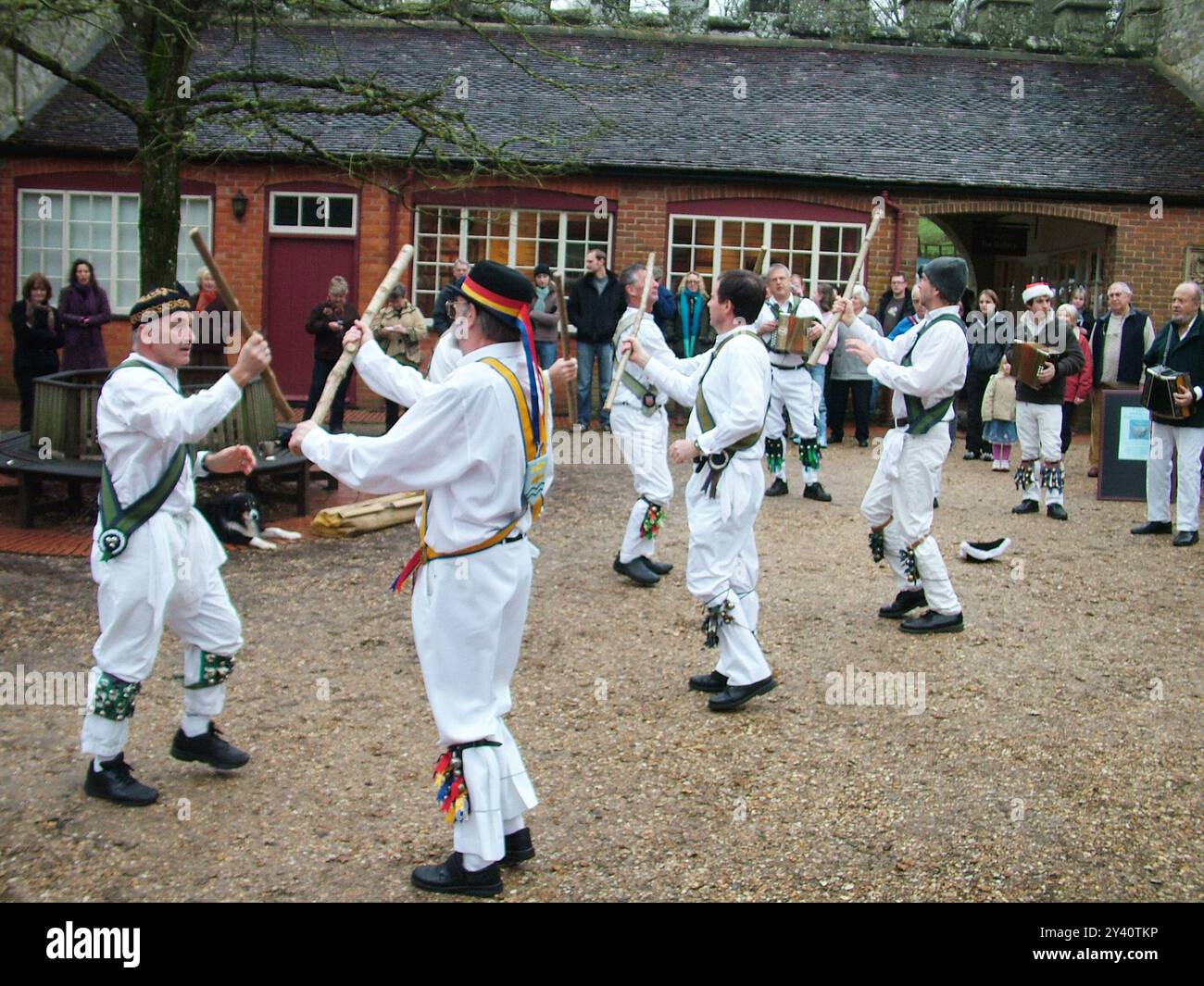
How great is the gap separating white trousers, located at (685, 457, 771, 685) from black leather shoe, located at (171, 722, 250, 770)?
228 cm

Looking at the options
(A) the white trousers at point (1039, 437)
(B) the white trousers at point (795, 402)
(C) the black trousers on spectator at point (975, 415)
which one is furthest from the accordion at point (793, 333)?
(C) the black trousers on spectator at point (975, 415)

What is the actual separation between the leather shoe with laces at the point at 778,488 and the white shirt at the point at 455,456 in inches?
318

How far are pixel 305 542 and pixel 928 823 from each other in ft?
20.1

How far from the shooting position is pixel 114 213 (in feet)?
60.5

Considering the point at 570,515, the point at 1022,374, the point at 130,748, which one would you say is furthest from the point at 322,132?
the point at 130,748

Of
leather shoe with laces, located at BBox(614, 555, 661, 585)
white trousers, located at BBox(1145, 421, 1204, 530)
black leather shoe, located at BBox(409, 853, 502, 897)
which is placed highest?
white trousers, located at BBox(1145, 421, 1204, 530)

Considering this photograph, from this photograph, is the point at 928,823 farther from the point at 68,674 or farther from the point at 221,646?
the point at 68,674

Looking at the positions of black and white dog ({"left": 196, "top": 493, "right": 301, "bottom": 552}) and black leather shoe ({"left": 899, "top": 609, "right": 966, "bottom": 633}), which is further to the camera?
black and white dog ({"left": 196, "top": 493, "right": 301, "bottom": 552})

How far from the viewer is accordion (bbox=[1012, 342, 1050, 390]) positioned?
447 inches

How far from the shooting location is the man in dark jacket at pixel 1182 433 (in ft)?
34.7

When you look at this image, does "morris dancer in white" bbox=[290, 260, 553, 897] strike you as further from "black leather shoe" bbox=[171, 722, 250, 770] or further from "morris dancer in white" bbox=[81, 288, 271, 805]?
"black leather shoe" bbox=[171, 722, 250, 770]

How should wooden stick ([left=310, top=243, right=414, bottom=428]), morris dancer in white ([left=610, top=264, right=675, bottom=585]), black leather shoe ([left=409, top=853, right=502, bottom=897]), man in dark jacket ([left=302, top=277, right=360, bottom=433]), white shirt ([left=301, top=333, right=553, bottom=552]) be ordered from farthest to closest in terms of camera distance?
man in dark jacket ([left=302, top=277, right=360, bottom=433])
morris dancer in white ([left=610, top=264, right=675, bottom=585])
wooden stick ([left=310, top=243, right=414, bottom=428])
black leather shoe ([left=409, top=853, right=502, bottom=897])
white shirt ([left=301, top=333, right=553, bottom=552])

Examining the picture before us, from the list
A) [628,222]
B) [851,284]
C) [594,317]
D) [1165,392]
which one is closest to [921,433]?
[851,284]

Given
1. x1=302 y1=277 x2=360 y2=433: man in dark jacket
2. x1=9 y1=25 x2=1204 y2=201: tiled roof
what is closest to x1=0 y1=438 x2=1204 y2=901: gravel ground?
x1=302 y1=277 x2=360 y2=433: man in dark jacket
